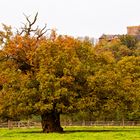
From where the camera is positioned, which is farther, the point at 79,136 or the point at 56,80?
the point at 56,80

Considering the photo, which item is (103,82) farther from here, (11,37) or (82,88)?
(11,37)

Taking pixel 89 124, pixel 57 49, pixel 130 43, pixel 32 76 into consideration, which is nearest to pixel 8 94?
pixel 32 76

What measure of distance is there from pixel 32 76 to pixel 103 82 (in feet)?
18.7

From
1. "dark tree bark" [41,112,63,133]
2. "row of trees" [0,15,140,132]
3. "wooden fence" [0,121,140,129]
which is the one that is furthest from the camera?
"wooden fence" [0,121,140,129]

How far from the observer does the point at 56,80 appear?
38625 millimetres

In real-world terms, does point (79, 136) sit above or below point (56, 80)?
below

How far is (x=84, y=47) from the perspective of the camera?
42188 mm

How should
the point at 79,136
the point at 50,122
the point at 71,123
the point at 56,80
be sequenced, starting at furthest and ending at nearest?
the point at 71,123 → the point at 50,122 → the point at 56,80 → the point at 79,136

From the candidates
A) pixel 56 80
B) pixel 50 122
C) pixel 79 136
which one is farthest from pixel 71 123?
pixel 79 136

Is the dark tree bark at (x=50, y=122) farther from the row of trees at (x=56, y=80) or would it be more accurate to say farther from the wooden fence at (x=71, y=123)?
the wooden fence at (x=71, y=123)

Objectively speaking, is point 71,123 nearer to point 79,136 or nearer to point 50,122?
point 50,122

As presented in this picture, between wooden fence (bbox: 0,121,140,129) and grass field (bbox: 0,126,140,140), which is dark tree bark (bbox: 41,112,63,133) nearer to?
grass field (bbox: 0,126,140,140)

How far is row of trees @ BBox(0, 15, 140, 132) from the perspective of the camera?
38875 millimetres

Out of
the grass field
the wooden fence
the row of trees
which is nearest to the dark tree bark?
the row of trees
